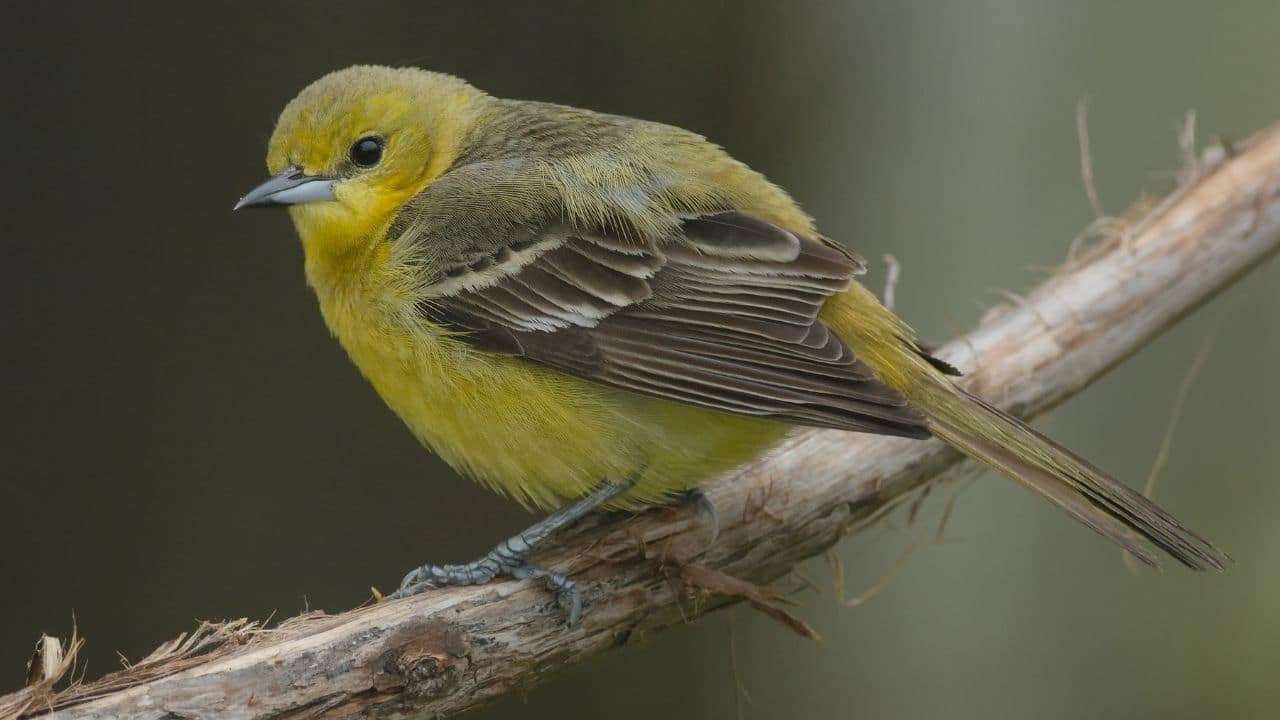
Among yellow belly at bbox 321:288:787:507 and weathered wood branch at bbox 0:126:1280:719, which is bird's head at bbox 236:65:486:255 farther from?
weathered wood branch at bbox 0:126:1280:719

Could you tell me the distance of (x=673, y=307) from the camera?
3.61 metres

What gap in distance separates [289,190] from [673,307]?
1.28 metres

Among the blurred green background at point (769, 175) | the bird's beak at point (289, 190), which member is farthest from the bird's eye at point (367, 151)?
the blurred green background at point (769, 175)

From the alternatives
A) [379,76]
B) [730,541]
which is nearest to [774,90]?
[379,76]

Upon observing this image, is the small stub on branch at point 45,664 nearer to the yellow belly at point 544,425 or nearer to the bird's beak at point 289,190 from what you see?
the yellow belly at point 544,425

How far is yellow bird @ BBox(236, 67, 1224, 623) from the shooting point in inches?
132

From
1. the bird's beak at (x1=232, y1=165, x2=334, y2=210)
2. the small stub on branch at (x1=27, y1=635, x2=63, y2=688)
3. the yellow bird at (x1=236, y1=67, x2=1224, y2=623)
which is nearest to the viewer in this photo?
the small stub on branch at (x1=27, y1=635, x2=63, y2=688)

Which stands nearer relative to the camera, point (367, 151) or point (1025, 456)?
point (1025, 456)

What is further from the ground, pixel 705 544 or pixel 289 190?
pixel 289 190

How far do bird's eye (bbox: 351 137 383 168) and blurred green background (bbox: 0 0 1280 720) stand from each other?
990mm

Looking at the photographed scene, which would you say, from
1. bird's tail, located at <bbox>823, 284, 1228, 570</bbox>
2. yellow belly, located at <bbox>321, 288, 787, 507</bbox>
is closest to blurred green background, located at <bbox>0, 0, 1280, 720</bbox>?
yellow belly, located at <bbox>321, 288, 787, 507</bbox>

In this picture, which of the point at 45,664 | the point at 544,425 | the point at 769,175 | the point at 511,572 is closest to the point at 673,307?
the point at 544,425

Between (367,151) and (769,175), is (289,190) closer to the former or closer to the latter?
(367,151)

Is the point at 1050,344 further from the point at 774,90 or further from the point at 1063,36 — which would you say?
the point at 1063,36
